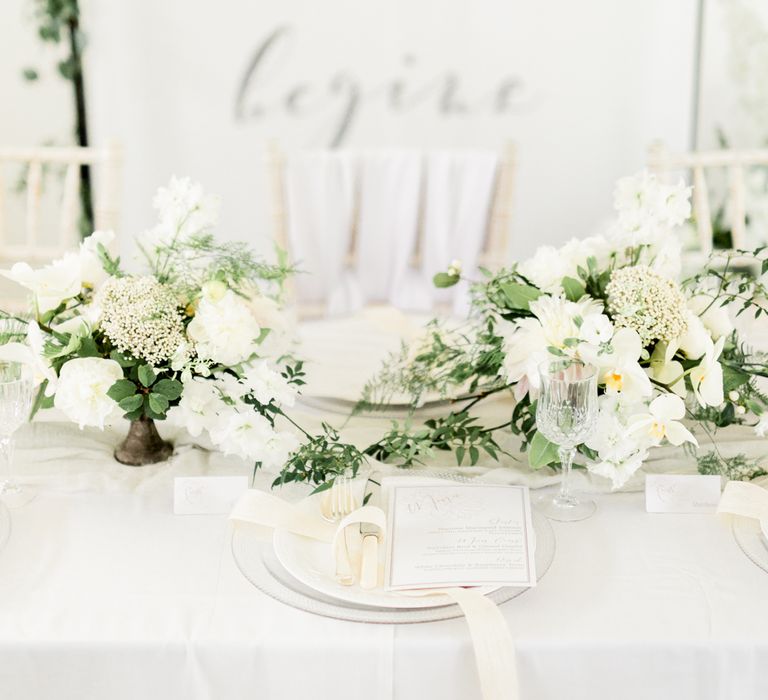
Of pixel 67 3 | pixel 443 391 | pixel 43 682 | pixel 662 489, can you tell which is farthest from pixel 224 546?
pixel 67 3

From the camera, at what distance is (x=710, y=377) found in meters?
1.13

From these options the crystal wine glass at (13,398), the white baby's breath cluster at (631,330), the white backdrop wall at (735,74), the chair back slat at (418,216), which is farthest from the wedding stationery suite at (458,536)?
the white backdrop wall at (735,74)

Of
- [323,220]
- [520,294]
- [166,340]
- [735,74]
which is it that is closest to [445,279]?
[520,294]

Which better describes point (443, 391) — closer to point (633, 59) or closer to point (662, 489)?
point (662, 489)

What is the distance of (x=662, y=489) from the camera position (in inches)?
47.3

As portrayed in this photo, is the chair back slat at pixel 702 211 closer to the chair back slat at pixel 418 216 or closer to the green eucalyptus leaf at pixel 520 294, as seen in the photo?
the chair back slat at pixel 418 216

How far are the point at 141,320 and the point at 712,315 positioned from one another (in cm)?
71

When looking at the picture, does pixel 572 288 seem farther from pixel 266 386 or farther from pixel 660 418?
pixel 266 386

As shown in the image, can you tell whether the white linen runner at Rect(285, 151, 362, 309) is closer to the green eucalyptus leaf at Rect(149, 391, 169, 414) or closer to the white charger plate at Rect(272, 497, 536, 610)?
the green eucalyptus leaf at Rect(149, 391, 169, 414)

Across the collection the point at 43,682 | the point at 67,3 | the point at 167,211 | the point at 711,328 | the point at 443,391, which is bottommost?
the point at 43,682

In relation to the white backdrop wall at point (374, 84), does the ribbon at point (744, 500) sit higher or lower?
lower

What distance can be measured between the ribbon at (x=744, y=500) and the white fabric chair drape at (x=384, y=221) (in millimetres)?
1321

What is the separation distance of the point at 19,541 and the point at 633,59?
317 cm

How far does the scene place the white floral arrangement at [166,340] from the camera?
113 centimetres
